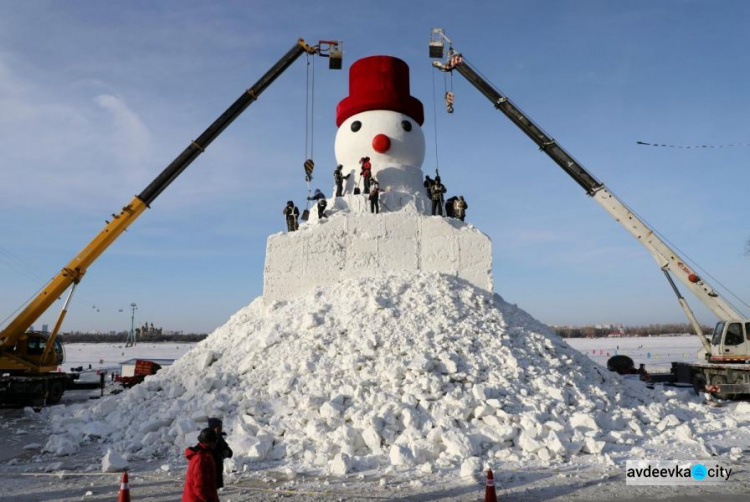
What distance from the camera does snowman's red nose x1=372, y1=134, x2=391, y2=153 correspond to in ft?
55.5

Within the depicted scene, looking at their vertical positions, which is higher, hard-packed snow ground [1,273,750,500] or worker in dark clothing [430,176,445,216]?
worker in dark clothing [430,176,445,216]

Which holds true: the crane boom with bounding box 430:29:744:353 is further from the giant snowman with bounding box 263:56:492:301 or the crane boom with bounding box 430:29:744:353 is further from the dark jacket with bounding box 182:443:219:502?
the dark jacket with bounding box 182:443:219:502

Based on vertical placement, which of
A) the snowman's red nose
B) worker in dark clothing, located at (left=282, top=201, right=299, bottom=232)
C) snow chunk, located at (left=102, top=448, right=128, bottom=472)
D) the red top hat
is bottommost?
snow chunk, located at (left=102, top=448, right=128, bottom=472)

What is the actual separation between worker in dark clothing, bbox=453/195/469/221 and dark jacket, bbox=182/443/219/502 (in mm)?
13123

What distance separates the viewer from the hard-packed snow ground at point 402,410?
7766 millimetres

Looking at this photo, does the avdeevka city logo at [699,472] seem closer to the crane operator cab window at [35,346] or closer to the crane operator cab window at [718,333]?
the crane operator cab window at [718,333]

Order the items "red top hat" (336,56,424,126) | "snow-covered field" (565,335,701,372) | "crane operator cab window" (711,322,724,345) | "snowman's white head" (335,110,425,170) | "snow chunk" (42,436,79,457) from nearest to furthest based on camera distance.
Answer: "snow chunk" (42,436,79,457) → "crane operator cab window" (711,322,724,345) → "snowman's white head" (335,110,425,170) → "red top hat" (336,56,424,126) → "snow-covered field" (565,335,701,372)

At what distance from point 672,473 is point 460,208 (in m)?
10.3

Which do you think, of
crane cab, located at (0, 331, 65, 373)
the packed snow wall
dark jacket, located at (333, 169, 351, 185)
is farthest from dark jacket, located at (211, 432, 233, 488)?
→ crane cab, located at (0, 331, 65, 373)

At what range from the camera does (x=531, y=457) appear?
821 centimetres

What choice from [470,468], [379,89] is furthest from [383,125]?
[470,468]

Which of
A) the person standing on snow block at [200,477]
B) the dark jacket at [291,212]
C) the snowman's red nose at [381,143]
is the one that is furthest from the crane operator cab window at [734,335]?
the person standing on snow block at [200,477]

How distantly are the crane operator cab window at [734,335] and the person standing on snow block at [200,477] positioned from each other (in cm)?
1715

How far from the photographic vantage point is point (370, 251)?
14781 mm
